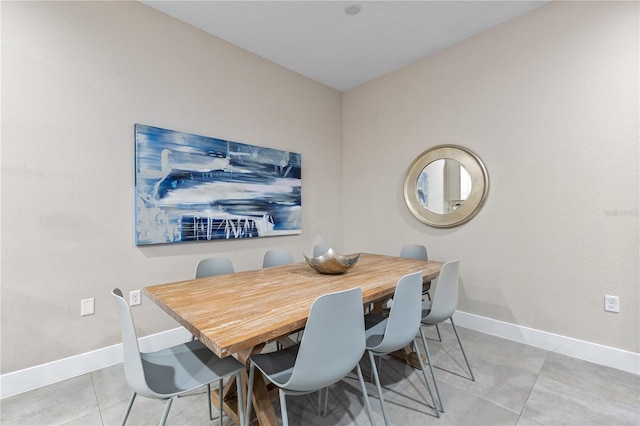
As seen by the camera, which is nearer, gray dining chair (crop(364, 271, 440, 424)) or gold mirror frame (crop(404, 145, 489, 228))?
gray dining chair (crop(364, 271, 440, 424))

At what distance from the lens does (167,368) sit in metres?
1.31

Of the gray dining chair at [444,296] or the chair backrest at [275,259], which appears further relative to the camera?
the chair backrest at [275,259]

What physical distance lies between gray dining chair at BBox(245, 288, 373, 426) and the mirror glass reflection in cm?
216

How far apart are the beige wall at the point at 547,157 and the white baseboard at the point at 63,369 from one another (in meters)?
2.88

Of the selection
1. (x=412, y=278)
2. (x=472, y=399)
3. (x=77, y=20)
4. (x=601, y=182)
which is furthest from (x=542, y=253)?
(x=77, y=20)

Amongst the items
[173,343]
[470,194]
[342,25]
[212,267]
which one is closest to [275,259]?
[212,267]

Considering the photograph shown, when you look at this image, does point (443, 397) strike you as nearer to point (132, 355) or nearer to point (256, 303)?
point (256, 303)

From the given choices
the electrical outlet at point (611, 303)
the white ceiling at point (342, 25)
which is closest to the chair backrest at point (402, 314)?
the electrical outlet at point (611, 303)

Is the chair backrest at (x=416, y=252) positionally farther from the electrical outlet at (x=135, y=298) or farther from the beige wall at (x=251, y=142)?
the electrical outlet at (x=135, y=298)

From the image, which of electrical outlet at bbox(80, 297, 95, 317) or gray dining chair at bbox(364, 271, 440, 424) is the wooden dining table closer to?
gray dining chair at bbox(364, 271, 440, 424)

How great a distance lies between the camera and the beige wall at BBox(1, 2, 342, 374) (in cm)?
185

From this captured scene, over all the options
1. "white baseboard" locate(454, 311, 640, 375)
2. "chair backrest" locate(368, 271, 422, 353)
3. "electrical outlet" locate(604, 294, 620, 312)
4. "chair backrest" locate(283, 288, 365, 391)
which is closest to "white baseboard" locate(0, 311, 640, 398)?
"white baseboard" locate(454, 311, 640, 375)

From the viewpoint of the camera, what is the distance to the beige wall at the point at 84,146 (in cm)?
185

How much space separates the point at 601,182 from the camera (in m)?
2.17
